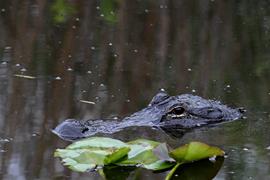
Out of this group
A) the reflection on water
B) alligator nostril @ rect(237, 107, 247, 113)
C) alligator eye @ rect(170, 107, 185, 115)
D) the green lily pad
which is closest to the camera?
the green lily pad

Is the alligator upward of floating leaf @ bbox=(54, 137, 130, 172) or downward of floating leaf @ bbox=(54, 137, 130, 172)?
upward

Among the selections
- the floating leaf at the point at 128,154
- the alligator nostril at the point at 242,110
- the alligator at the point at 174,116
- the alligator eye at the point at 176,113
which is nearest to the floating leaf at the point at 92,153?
the floating leaf at the point at 128,154

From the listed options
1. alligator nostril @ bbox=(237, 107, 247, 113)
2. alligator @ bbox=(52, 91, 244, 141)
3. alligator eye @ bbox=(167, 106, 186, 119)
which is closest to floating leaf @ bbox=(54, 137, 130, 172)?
alligator @ bbox=(52, 91, 244, 141)

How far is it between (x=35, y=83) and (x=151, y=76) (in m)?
1.00

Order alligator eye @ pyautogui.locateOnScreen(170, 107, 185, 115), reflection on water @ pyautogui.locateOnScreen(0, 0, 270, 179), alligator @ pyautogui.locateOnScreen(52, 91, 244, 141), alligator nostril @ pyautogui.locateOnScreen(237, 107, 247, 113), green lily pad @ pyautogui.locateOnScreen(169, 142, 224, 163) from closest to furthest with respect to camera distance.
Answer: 1. green lily pad @ pyautogui.locateOnScreen(169, 142, 224, 163)
2. reflection on water @ pyautogui.locateOnScreen(0, 0, 270, 179)
3. alligator @ pyautogui.locateOnScreen(52, 91, 244, 141)
4. alligator eye @ pyautogui.locateOnScreen(170, 107, 185, 115)
5. alligator nostril @ pyautogui.locateOnScreen(237, 107, 247, 113)

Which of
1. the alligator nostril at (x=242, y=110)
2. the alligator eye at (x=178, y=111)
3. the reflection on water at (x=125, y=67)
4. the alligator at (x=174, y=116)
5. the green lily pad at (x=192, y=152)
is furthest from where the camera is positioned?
the alligator nostril at (x=242, y=110)

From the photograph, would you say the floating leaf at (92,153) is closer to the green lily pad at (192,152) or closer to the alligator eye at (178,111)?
the green lily pad at (192,152)

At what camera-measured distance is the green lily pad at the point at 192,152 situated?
409 centimetres

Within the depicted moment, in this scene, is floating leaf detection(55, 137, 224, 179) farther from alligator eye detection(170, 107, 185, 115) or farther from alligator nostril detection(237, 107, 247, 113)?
alligator nostril detection(237, 107, 247, 113)

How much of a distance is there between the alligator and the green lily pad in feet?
2.37

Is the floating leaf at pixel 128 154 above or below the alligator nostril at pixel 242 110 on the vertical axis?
below

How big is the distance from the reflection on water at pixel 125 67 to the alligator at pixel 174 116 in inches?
3.9

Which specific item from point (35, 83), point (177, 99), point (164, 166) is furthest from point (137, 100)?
point (164, 166)

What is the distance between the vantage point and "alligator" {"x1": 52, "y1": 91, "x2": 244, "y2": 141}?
194 inches
